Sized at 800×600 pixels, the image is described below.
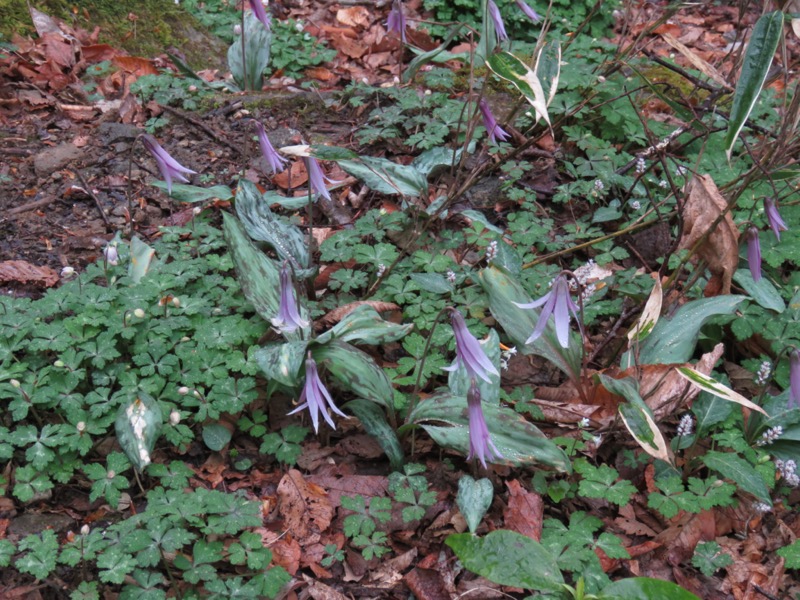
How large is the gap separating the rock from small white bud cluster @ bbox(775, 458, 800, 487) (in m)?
3.24

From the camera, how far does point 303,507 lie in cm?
214

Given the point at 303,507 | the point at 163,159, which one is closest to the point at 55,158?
the point at 163,159

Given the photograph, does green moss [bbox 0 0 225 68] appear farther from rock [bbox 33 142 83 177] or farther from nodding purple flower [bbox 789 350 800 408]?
nodding purple flower [bbox 789 350 800 408]

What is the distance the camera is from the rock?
327cm

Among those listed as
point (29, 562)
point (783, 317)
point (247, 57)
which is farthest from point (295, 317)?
point (247, 57)

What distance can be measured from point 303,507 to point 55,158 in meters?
2.23

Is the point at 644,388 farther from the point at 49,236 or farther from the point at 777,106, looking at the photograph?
the point at 49,236

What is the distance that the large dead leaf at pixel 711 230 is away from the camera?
→ 2.47m

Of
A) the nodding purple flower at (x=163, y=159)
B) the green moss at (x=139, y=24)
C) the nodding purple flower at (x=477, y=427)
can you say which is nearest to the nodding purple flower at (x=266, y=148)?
the nodding purple flower at (x=163, y=159)

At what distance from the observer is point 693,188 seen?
2.56m

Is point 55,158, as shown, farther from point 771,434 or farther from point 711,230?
point 771,434

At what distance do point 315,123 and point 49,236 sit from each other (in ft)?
4.74

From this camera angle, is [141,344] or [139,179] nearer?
[141,344]

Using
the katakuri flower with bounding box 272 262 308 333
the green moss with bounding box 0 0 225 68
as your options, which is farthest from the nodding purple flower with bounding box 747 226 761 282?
the green moss with bounding box 0 0 225 68
